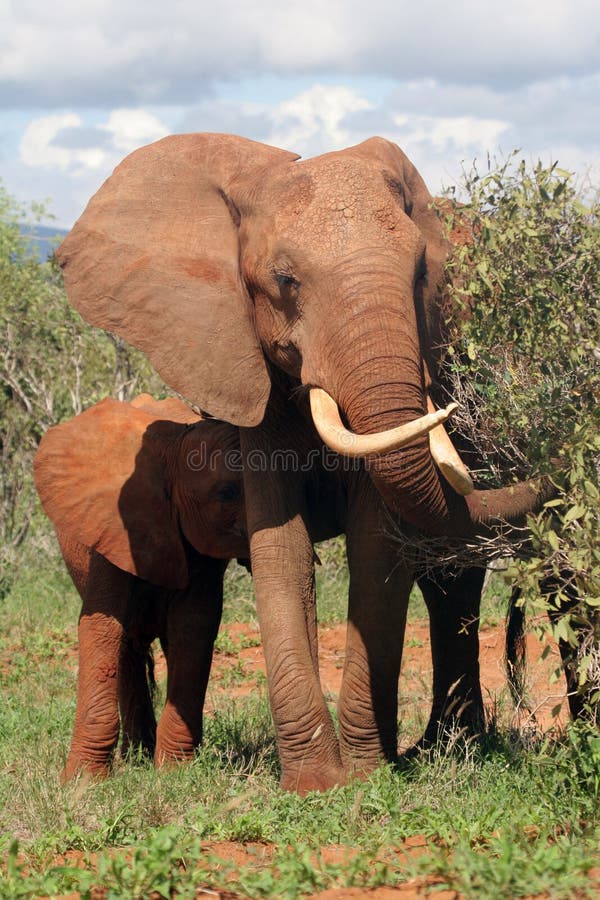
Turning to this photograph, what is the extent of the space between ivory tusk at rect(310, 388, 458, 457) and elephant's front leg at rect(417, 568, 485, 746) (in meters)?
1.83

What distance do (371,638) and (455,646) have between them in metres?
1.28

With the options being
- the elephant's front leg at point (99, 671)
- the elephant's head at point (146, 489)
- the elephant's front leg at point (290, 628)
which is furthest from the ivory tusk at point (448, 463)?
the elephant's front leg at point (99, 671)

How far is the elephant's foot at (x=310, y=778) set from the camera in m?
5.54

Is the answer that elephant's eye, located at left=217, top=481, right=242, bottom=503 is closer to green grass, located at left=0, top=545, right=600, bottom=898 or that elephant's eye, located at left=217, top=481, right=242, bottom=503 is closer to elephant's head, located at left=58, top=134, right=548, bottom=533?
elephant's head, located at left=58, top=134, right=548, bottom=533

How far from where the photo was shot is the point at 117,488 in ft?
21.9

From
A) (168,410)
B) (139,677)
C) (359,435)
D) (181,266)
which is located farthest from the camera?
(168,410)

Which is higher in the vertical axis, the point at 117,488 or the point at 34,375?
the point at 34,375

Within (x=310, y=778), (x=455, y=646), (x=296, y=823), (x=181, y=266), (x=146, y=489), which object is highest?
(x=181, y=266)

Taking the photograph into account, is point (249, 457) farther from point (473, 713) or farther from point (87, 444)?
point (473, 713)

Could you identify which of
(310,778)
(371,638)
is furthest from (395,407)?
(310,778)

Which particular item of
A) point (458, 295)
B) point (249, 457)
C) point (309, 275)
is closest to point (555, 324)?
point (458, 295)

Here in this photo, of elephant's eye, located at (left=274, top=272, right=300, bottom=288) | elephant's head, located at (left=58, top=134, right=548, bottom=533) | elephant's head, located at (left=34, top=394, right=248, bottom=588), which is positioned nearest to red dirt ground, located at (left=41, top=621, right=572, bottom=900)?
elephant's head, located at (left=34, top=394, right=248, bottom=588)

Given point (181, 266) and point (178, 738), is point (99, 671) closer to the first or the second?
point (178, 738)

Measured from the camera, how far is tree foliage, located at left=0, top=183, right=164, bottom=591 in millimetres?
12117
